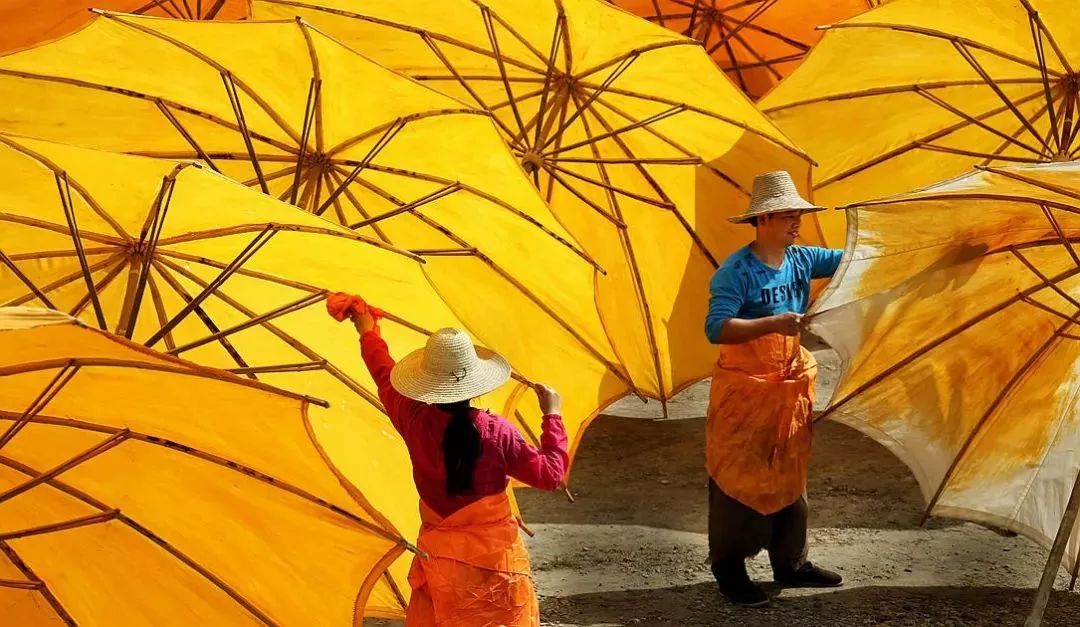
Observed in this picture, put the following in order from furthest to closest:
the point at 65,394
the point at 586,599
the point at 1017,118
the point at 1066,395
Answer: the point at 1017,118 < the point at 586,599 < the point at 1066,395 < the point at 65,394

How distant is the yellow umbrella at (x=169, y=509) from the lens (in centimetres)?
363

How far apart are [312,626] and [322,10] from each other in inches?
149

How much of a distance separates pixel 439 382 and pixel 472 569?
0.65 metres

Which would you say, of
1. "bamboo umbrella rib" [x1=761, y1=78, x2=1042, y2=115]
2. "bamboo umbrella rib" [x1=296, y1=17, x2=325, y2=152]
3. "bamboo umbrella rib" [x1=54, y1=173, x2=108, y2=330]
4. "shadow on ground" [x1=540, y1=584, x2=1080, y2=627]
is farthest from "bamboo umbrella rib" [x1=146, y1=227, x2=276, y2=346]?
"bamboo umbrella rib" [x1=761, y1=78, x2=1042, y2=115]

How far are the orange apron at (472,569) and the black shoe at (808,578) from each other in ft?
6.64

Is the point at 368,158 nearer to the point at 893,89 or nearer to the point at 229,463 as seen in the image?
the point at 229,463

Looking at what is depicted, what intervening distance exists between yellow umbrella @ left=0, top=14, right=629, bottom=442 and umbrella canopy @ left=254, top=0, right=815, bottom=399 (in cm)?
129

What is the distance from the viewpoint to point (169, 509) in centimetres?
400

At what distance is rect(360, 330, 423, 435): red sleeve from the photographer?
14.0 feet

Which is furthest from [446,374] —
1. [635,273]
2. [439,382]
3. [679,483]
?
[679,483]

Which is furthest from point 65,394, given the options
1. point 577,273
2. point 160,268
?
point 577,273

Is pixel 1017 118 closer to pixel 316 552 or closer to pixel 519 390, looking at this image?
pixel 519 390

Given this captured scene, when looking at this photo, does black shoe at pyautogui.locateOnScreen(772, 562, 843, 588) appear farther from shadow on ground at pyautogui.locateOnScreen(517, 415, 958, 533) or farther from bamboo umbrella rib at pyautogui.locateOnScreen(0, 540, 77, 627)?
bamboo umbrella rib at pyautogui.locateOnScreen(0, 540, 77, 627)

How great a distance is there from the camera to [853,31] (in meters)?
7.65
